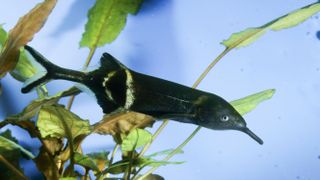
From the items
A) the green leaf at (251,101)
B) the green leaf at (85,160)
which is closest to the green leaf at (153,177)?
the green leaf at (85,160)

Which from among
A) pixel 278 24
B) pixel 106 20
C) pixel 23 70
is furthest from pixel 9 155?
pixel 278 24

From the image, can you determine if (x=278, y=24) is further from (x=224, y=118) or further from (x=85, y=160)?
(x=85, y=160)

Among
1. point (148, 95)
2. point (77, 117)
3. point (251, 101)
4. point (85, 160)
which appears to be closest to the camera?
point (148, 95)

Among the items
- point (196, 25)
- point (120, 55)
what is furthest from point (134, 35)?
point (196, 25)

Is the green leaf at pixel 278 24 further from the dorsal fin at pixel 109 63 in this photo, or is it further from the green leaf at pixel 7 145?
the green leaf at pixel 7 145

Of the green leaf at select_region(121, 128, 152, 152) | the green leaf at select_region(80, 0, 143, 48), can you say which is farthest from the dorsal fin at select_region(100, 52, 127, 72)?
the green leaf at select_region(80, 0, 143, 48)

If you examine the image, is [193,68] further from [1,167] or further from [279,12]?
[1,167]
